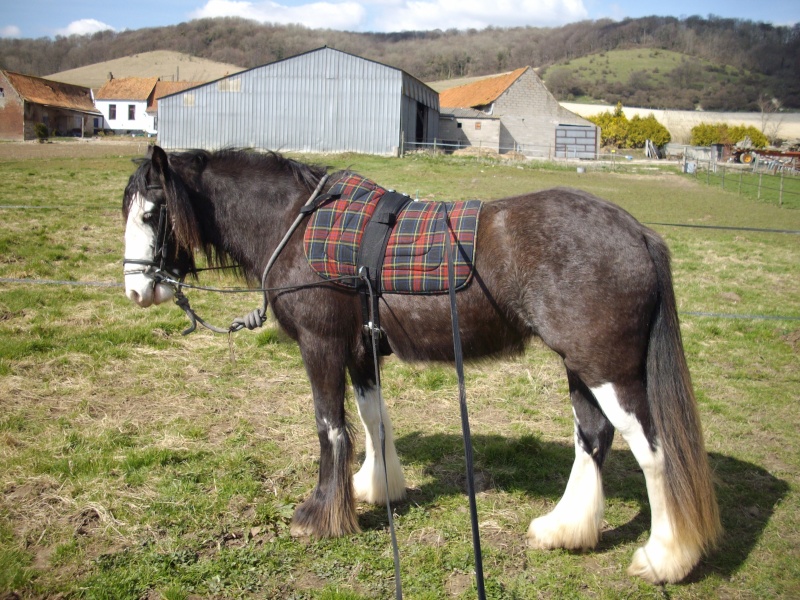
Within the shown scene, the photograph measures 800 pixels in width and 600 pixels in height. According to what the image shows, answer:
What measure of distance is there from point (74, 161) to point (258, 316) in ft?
83.7

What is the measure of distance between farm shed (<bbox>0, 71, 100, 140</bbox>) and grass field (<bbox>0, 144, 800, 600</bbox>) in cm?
5499

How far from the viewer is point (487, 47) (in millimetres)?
156375

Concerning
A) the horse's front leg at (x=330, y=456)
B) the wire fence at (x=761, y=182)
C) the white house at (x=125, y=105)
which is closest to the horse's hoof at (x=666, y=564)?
the horse's front leg at (x=330, y=456)

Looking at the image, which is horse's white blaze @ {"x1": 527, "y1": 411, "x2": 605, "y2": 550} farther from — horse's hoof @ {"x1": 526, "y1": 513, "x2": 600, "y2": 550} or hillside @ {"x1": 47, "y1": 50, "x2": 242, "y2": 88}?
hillside @ {"x1": 47, "y1": 50, "x2": 242, "y2": 88}

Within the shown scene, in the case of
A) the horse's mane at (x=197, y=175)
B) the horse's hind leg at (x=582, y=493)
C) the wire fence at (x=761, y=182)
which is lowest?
the horse's hind leg at (x=582, y=493)

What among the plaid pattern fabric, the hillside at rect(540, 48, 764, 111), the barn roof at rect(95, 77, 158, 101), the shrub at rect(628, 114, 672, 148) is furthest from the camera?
the hillside at rect(540, 48, 764, 111)

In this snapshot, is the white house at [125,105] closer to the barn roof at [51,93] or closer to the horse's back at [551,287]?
the barn roof at [51,93]

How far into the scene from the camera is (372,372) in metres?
3.96

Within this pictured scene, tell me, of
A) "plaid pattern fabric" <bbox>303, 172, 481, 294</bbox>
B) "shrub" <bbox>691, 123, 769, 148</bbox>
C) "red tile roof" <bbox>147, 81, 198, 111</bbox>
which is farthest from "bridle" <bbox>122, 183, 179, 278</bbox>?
"shrub" <bbox>691, 123, 769, 148</bbox>

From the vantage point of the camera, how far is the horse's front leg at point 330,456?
3654mm

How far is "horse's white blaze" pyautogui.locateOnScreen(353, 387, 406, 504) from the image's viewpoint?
4.05m

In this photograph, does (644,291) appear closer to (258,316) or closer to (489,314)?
(489,314)

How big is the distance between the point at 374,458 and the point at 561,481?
1406mm

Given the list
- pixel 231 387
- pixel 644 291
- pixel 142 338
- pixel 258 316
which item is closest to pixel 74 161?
pixel 142 338
